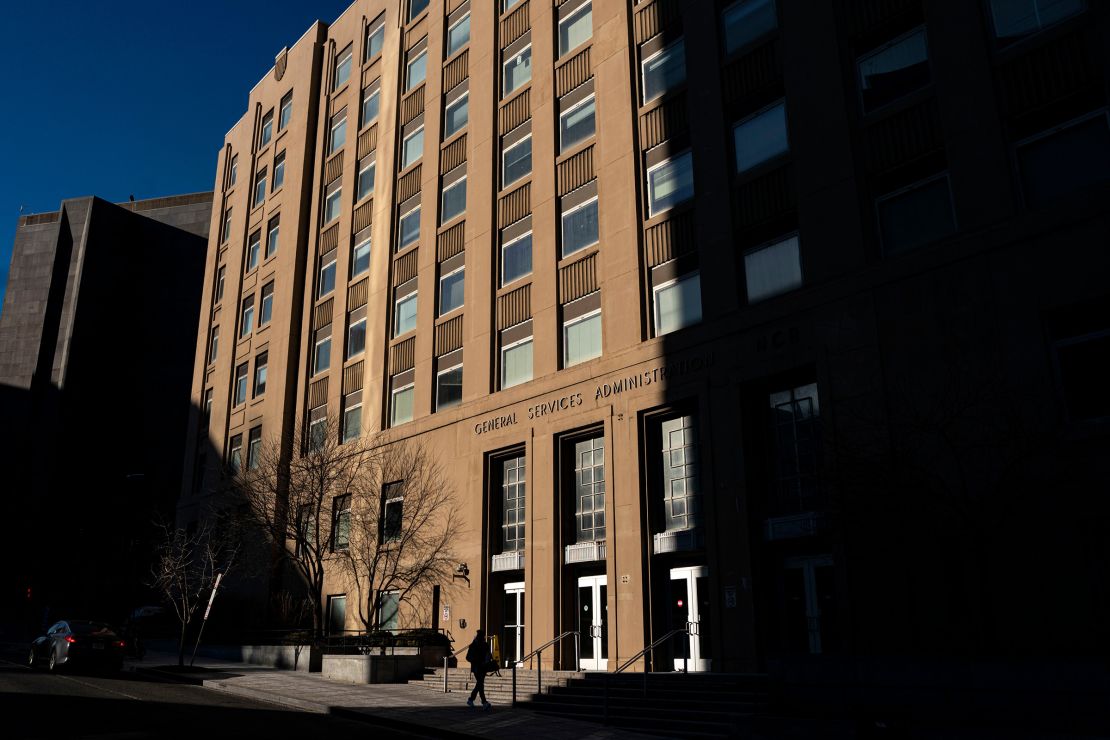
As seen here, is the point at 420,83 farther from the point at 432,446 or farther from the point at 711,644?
the point at 711,644

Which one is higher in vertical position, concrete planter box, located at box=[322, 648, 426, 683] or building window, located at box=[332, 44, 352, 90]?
building window, located at box=[332, 44, 352, 90]

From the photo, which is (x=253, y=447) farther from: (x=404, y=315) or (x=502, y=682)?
(x=502, y=682)

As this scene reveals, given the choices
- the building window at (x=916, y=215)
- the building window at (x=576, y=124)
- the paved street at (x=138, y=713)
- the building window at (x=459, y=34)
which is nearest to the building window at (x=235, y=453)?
the building window at (x=459, y=34)

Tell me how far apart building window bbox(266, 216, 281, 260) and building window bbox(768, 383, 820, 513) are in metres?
35.7

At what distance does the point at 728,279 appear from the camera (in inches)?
961

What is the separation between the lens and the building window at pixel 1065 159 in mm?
18406

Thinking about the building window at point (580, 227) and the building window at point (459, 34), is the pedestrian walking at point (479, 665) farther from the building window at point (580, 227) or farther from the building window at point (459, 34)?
the building window at point (459, 34)

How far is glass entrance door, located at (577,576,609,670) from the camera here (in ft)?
84.8

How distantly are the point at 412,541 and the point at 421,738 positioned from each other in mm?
17074

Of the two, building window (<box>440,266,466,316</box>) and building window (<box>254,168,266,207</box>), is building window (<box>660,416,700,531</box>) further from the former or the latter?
building window (<box>254,168,266,207</box>)

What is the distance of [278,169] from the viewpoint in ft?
172

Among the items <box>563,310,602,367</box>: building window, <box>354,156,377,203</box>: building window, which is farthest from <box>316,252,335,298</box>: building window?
<box>563,310,602,367</box>: building window

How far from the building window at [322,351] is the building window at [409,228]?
697 cm

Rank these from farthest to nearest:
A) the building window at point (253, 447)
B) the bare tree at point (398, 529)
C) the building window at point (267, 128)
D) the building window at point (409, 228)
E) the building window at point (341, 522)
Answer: the building window at point (267, 128), the building window at point (253, 447), the building window at point (409, 228), the building window at point (341, 522), the bare tree at point (398, 529)
